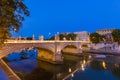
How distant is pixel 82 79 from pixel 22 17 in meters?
22.2

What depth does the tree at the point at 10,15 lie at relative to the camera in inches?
469

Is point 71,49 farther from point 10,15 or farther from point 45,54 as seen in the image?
point 10,15

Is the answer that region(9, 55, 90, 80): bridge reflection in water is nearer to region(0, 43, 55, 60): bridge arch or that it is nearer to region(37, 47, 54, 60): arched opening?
region(0, 43, 55, 60): bridge arch

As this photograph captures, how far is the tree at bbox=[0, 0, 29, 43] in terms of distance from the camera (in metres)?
11.9

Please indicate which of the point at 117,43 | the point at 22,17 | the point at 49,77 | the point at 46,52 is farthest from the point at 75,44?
the point at 22,17

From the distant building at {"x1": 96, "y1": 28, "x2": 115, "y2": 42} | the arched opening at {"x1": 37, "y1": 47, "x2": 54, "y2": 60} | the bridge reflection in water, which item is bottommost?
the bridge reflection in water

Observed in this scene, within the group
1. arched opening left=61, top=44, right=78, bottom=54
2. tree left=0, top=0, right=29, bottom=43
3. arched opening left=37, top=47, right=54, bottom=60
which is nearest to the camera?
tree left=0, top=0, right=29, bottom=43

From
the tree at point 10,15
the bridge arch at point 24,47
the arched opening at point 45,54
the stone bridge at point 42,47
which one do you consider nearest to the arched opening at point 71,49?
the stone bridge at point 42,47

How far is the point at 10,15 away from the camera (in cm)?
1231

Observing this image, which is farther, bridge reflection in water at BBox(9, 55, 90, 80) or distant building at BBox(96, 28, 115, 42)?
distant building at BBox(96, 28, 115, 42)

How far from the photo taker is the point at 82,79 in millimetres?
32750

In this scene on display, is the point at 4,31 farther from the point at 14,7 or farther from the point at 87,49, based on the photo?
the point at 87,49

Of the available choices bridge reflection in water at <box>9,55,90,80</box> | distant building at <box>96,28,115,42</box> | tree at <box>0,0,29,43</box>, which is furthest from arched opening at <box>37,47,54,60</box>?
distant building at <box>96,28,115,42</box>

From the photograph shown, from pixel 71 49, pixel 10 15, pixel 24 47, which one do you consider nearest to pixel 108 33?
pixel 71 49
